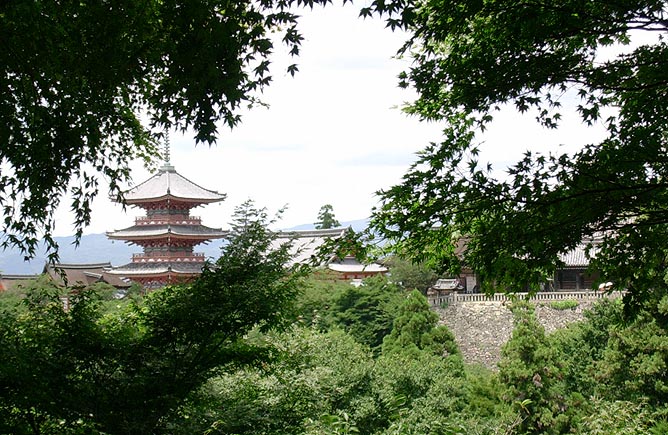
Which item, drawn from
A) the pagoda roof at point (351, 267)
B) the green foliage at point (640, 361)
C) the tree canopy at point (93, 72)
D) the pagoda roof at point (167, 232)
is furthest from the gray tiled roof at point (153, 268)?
the tree canopy at point (93, 72)

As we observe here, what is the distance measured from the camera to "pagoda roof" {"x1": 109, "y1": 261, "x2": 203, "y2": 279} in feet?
86.0

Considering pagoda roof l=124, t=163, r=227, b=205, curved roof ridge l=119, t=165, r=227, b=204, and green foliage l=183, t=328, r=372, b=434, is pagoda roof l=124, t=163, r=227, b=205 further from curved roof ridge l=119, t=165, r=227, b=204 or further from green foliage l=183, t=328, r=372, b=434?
green foliage l=183, t=328, r=372, b=434

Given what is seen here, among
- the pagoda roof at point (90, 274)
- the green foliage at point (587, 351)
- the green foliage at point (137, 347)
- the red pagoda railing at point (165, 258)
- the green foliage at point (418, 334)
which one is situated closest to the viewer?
the green foliage at point (137, 347)

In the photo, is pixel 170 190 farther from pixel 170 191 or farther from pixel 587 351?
pixel 587 351

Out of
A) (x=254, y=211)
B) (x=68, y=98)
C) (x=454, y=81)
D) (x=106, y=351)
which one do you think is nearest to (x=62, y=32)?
(x=68, y=98)

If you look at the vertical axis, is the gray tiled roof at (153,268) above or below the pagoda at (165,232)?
below

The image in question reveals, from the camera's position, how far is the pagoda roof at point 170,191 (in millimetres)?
26750

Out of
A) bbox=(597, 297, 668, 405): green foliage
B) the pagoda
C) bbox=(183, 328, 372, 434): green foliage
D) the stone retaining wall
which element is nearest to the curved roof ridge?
the pagoda

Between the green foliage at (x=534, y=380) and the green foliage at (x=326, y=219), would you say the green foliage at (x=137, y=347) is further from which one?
the green foliage at (x=326, y=219)

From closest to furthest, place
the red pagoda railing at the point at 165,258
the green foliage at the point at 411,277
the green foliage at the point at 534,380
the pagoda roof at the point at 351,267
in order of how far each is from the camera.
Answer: the green foliage at the point at 534,380 < the red pagoda railing at the point at 165,258 < the green foliage at the point at 411,277 < the pagoda roof at the point at 351,267

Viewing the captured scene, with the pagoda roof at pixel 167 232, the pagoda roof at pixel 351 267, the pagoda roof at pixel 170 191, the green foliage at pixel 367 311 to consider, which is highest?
the pagoda roof at pixel 170 191

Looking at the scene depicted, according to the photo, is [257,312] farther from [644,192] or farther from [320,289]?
[320,289]

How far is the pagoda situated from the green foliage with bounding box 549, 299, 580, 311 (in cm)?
1191

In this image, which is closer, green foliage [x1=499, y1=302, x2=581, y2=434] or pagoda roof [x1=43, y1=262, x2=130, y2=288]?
green foliage [x1=499, y1=302, x2=581, y2=434]
